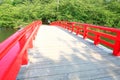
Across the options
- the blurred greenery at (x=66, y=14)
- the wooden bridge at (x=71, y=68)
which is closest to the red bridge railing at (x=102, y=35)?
the wooden bridge at (x=71, y=68)

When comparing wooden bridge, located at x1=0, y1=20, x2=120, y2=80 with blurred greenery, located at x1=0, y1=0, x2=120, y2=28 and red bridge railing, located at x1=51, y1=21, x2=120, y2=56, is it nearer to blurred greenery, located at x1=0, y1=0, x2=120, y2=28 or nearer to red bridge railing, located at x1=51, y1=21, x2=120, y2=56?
red bridge railing, located at x1=51, y1=21, x2=120, y2=56

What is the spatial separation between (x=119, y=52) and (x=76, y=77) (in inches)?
92.7

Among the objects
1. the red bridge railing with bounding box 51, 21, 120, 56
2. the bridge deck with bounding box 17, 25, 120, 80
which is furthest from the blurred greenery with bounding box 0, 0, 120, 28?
the bridge deck with bounding box 17, 25, 120, 80

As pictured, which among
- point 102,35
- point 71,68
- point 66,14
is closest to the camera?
point 71,68

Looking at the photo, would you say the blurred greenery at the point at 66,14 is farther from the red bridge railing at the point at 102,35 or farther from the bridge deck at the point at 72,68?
the bridge deck at the point at 72,68

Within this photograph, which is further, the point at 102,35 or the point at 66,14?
the point at 66,14

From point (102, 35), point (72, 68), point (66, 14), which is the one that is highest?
point (102, 35)

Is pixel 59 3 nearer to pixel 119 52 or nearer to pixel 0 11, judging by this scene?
pixel 0 11

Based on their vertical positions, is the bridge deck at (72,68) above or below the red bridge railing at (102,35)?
below

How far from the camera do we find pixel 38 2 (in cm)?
6097

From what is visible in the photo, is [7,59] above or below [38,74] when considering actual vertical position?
above

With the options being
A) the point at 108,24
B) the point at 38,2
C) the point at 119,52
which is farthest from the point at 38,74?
the point at 38,2

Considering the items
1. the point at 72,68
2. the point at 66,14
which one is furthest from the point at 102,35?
the point at 66,14

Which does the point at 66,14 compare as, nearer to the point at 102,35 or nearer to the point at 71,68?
the point at 102,35
